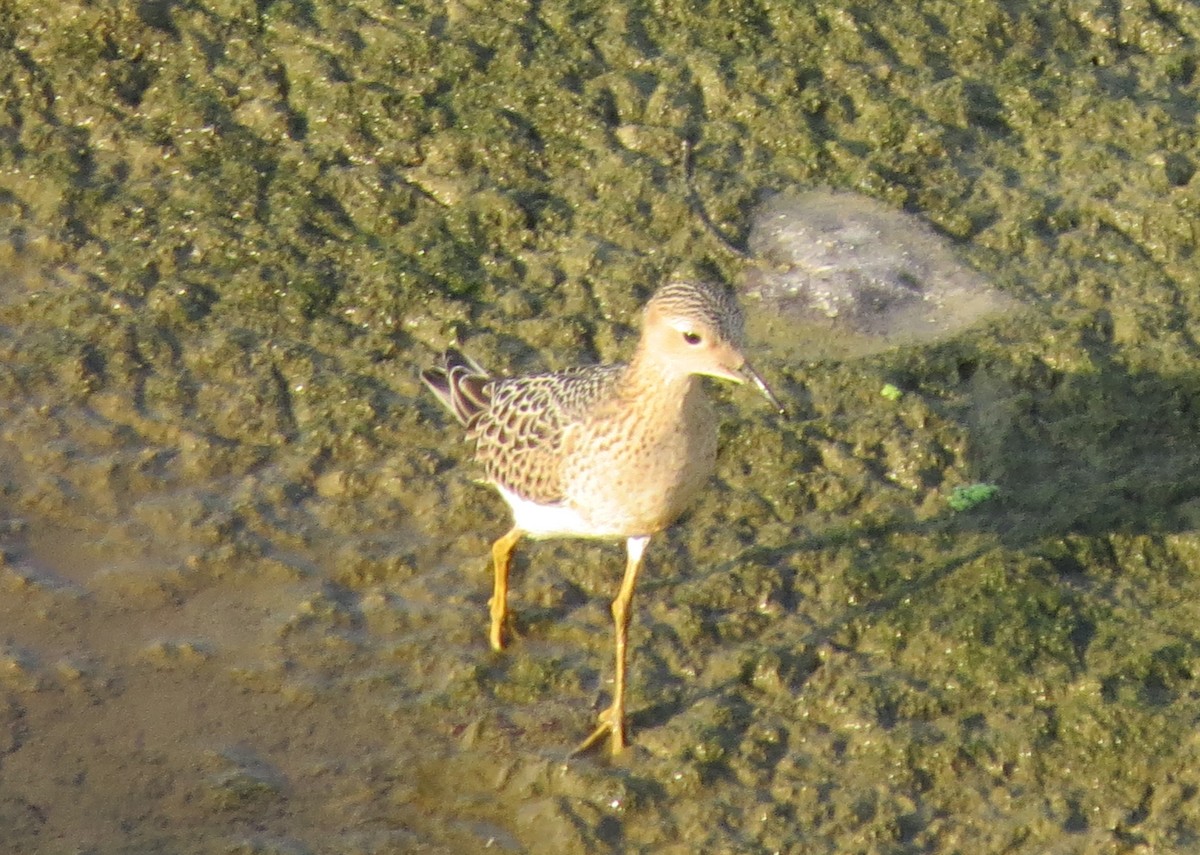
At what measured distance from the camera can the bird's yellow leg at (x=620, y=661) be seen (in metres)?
6.04

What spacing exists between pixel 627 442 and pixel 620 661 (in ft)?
2.51

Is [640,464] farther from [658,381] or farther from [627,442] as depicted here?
[658,381]

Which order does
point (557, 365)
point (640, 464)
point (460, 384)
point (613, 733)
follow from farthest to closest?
point (557, 365)
point (460, 384)
point (613, 733)
point (640, 464)

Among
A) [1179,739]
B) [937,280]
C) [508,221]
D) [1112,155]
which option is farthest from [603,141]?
[1179,739]

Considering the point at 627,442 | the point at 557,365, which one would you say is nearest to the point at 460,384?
the point at 557,365

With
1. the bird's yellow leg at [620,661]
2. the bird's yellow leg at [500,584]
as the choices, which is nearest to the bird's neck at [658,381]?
the bird's yellow leg at [620,661]

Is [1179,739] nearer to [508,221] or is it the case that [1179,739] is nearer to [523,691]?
[523,691]

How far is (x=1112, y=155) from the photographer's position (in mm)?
8406

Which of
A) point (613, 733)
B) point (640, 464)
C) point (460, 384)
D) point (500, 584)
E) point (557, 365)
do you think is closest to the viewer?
point (640, 464)

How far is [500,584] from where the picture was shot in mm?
6438

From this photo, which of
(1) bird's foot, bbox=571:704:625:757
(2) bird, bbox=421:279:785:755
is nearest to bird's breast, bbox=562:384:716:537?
(2) bird, bbox=421:279:785:755

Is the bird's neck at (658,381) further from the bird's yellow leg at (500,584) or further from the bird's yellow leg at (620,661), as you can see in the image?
the bird's yellow leg at (500,584)

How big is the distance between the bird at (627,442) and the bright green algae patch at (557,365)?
0.45 m

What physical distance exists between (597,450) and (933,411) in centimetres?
189
